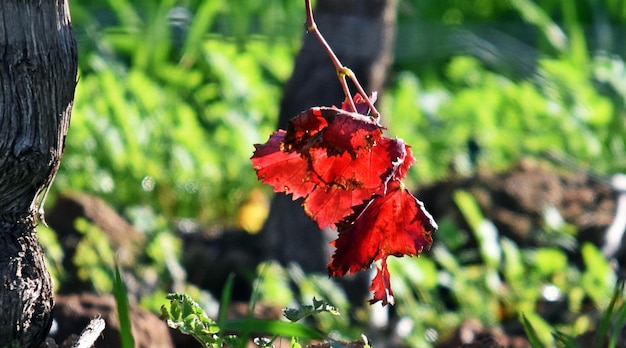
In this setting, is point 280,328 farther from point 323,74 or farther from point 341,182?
point 323,74

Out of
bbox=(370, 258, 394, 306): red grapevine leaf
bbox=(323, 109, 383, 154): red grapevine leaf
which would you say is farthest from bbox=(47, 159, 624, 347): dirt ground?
bbox=(323, 109, 383, 154): red grapevine leaf

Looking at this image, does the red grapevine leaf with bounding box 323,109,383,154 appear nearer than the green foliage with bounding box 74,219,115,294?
Yes

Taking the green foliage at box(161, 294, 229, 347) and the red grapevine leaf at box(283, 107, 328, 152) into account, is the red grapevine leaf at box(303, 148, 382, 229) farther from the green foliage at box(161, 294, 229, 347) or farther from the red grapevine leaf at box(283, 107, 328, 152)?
the green foliage at box(161, 294, 229, 347)

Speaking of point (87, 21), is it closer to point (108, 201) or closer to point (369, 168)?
point (108, 201)

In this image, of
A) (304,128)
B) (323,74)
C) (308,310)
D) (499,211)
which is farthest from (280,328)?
(499,211)

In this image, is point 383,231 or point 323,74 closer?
point 383,231

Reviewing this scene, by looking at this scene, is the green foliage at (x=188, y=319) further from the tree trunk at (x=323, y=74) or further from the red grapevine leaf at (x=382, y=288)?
the tree trunk at (x=323, y=74)

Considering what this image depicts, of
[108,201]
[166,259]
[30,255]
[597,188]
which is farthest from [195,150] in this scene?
[30,255]
